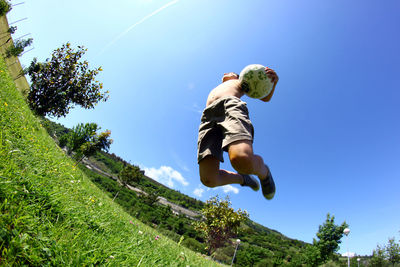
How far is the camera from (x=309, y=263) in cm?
2877

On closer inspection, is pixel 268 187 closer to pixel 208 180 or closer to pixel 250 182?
pixel 250 182

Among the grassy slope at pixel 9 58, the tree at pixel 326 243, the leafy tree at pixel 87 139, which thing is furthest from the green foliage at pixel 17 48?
the tree at pixel 326 243

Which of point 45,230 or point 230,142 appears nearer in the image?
point 45,230

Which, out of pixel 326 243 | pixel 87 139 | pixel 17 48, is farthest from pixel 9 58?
pixel 326 243

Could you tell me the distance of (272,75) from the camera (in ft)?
8.70

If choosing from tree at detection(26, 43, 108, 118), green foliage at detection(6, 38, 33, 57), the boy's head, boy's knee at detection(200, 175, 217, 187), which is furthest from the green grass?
green foliage at detection(6, 38, 33, 57)

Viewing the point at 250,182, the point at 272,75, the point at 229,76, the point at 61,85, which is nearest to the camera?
the point at 272,75

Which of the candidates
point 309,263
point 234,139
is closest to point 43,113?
point 234,139

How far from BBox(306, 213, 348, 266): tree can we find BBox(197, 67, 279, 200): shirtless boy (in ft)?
114

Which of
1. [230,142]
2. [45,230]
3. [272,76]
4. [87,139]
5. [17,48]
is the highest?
[17,48]

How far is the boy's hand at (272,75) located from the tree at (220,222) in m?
23.3

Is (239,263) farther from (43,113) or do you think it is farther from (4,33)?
(4,33)

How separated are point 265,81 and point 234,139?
1190mm

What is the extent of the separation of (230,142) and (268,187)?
1.10 m
